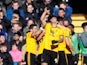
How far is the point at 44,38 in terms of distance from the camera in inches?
702

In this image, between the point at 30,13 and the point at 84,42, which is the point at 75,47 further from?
the point at 30,13

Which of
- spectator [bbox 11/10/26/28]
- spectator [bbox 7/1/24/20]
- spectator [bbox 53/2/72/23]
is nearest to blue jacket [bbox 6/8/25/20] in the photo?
spectator [bbox 7/1/24/20]

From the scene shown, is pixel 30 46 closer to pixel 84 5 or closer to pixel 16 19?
pixel 16 19

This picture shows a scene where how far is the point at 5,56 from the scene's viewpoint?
17.2 meters

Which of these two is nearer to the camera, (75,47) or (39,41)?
(39,41)

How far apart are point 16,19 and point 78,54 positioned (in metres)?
2.09

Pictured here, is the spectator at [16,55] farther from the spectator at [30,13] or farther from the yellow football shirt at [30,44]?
the spectator at [30,13]

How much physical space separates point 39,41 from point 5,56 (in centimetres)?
119

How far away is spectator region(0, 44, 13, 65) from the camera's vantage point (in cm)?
→ 1720

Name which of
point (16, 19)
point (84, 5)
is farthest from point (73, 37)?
point (84, 5)

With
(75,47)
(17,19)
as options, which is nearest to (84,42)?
(75,47)

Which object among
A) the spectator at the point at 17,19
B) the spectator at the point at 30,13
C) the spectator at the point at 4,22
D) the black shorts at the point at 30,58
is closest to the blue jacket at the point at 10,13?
the spectator at the point at 30,13

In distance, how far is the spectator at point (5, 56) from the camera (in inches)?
677

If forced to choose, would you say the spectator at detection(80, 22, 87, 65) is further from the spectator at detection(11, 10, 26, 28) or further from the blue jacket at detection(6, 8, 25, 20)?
the blue jacket at detection(6, 8, 25, 20)
